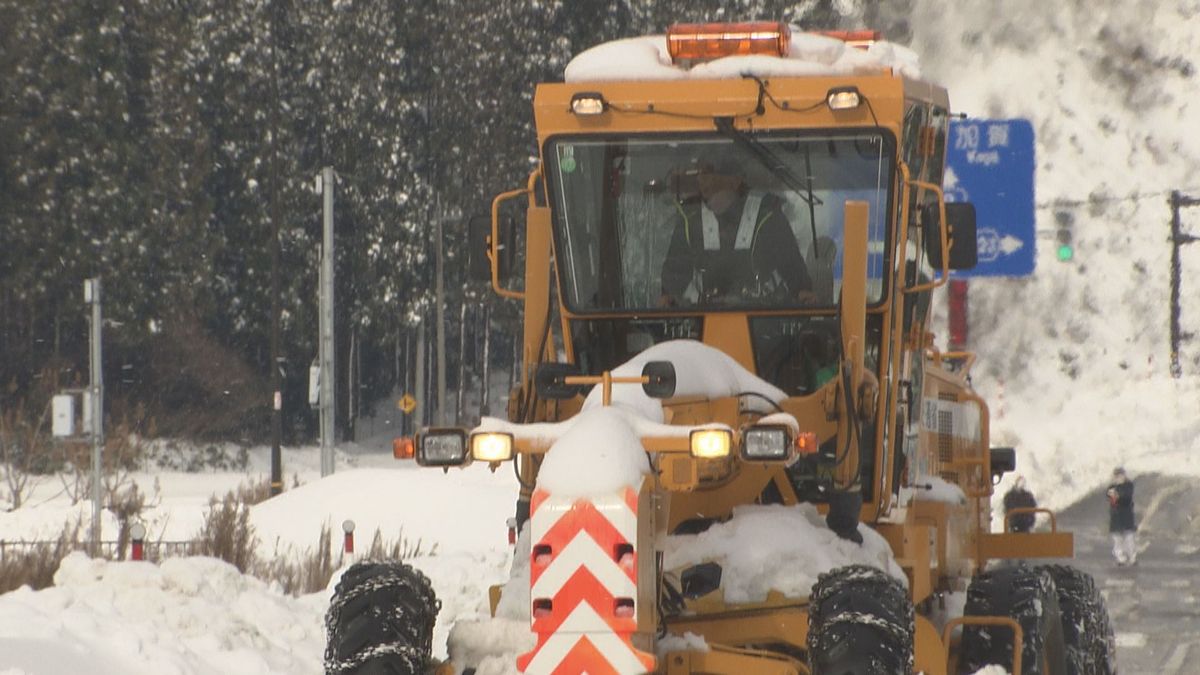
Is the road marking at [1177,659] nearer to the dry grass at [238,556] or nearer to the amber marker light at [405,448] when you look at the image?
the dry grass at [238,556]

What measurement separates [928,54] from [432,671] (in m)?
60.3

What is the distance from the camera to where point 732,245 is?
8375 millimetres

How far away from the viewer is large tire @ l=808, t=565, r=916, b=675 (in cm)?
638

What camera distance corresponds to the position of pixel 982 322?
2432 inches

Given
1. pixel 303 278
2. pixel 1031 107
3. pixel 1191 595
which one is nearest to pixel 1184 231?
pixel 1031 107

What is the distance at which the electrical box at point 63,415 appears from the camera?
20.7 m

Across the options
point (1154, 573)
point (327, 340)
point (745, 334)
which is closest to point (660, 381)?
point (745, 334)

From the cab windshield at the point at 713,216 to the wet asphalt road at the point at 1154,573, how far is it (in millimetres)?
9221

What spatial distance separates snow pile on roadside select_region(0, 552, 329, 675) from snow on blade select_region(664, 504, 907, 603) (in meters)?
3.95

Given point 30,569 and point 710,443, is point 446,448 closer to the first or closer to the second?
point 710,443

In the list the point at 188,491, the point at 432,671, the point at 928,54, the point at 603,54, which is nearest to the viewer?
the point at 432,671

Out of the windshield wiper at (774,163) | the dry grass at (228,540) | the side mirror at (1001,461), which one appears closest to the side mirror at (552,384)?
the windshield wiper at (774,163)

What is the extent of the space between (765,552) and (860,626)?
2.93 ft

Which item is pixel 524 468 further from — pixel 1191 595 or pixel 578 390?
pixel 1191 595
